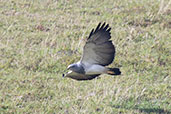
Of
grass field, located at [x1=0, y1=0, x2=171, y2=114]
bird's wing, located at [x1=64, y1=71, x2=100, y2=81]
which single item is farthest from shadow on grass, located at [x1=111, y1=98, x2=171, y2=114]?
bird's wing, located at [x1=64, y1=71, x2=100, y2=81]

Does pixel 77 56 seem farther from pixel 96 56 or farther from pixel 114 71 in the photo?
pixel 114 71

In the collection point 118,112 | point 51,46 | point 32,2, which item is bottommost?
point 118,112

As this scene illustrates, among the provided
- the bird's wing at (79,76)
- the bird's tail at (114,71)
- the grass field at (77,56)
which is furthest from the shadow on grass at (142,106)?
the bird's wing at (79,76)

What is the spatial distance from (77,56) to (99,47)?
196cm

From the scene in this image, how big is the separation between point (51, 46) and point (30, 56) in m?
0.66

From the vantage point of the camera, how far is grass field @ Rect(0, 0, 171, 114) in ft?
19.8

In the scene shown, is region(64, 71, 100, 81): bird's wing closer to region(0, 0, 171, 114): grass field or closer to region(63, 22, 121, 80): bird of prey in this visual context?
region(63, 22, 121, 80): bird of prey

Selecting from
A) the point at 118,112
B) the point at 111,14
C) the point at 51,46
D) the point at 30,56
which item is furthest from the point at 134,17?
the point at 118,112

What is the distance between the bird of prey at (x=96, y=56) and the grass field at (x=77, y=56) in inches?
15.0

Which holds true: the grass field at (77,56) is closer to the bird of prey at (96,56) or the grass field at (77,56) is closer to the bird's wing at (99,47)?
the bird of prey at (96,56)

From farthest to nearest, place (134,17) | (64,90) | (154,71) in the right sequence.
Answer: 1. (134,17)
2. (154,71)
3. (64,90)

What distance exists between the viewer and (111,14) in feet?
33.7

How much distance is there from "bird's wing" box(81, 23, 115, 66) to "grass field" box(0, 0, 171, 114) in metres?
0.52

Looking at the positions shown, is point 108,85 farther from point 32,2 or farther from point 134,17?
point 32,2
